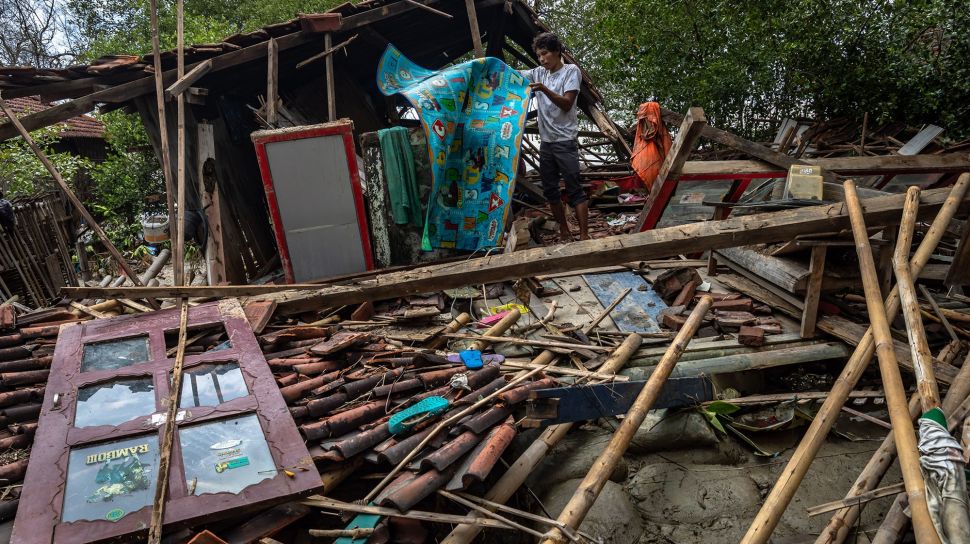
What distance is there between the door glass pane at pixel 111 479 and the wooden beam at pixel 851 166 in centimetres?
472

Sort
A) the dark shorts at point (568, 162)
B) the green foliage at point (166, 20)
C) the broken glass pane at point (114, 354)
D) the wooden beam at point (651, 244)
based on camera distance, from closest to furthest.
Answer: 1. the broken glass pane at point (114, 354)
2. the wooden beam at point (651, 244)
3. the dark shorts at point (568, 162)
4. the green foliage at point (166, 20)

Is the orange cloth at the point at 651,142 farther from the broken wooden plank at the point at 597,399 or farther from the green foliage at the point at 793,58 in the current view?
the green foliage at the point at 793,58

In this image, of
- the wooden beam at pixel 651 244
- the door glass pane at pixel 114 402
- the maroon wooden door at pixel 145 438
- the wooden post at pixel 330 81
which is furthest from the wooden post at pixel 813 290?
the wooden post at pixel 330 81

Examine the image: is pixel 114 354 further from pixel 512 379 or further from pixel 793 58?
pixel 793 58

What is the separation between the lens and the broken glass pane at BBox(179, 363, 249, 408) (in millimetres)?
3410

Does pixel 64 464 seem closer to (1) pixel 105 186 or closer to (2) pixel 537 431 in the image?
(2) pixel 537 431

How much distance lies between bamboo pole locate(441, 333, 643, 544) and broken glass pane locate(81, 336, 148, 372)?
2297 millimetres

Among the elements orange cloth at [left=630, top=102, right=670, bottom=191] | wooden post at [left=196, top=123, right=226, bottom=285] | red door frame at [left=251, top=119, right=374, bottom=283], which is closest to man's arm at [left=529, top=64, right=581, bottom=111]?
orange cloth at [left=630, top=102, right=670, bottom=191]

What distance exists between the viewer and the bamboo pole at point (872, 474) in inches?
111

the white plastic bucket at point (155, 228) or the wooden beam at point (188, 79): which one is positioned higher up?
the wooden beam at point (188, 79)

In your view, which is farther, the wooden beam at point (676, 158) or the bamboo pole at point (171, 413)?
the wooden beam at point (676, 158)

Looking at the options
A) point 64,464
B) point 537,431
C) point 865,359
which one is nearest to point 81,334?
point 64,464

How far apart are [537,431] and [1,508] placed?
2.67m

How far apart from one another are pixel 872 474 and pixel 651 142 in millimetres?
4872
